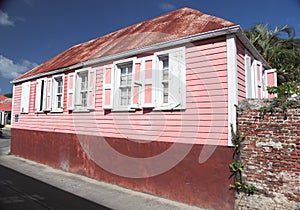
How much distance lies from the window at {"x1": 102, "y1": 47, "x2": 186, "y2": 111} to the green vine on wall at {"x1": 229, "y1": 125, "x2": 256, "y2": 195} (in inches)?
59.5

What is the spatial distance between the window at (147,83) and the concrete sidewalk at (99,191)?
7.81 feet

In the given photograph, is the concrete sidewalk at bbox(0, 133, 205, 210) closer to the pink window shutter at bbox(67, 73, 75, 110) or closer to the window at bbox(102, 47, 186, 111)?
the window at bbox(102, 47, 186, 111)

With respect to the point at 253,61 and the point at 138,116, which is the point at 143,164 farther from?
the point at 253,61

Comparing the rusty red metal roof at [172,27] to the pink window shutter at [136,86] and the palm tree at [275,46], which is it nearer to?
the pink window shutter at [136,86]

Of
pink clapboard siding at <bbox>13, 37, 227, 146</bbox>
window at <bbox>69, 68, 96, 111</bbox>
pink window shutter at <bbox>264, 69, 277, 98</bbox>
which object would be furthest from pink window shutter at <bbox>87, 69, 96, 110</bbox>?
pink window shutter at <bbox>264, 69, 277, 98</bbox>

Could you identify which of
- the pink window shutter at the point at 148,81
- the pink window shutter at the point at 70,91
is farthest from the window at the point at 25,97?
the pink window shutter at the point at 148,81

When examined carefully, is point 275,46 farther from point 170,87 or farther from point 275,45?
point 170,87

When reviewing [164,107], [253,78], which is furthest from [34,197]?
[253,78]

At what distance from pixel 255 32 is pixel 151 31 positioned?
A: 10.7 m

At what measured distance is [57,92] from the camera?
980 cm

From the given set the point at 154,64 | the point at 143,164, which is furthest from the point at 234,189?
the point at 154,64

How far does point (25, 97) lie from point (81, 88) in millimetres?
4722

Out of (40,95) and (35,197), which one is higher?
(40,95)

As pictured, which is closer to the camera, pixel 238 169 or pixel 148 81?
pixel 238 169
